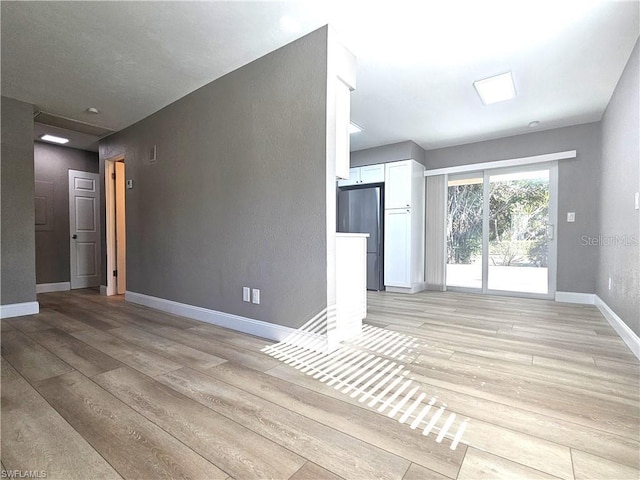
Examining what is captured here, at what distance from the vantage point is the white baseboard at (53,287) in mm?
4738

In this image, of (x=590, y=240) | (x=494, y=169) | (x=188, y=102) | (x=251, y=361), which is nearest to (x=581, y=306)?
(x=590, y=240)

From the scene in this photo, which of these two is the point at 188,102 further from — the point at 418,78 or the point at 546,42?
the point at 546,42

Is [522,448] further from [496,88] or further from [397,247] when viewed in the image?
[397,247]

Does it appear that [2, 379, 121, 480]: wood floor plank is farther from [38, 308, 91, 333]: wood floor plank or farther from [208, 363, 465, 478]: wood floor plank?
[38, 308, 91, 333]: wood floor plank

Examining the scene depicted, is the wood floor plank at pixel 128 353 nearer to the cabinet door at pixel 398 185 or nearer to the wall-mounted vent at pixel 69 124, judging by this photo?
the wall-mounted vent at pixel 69 124

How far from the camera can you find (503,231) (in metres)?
4.43

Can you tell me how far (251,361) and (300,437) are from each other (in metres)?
0.85

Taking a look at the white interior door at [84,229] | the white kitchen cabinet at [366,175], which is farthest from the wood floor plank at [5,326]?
the white kitchen cabinet at [366,175]

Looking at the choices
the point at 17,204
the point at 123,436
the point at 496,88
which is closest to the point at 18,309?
the point at 17,204

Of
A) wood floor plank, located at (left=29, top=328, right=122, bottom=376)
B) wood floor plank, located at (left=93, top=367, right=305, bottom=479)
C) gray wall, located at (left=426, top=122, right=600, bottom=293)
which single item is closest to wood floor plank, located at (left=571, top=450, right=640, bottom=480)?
wood floor plank, located at (left=93, top=367, right=305, bottom=479)

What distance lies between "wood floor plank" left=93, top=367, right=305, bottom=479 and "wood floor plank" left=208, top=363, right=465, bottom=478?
0.25 meters

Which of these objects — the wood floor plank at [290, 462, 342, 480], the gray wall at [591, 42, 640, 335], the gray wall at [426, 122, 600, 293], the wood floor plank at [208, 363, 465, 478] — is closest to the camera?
the wood floor plank at [290, 462, 342, 480]

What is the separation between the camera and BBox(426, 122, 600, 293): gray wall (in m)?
3.81

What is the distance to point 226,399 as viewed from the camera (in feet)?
4.89
